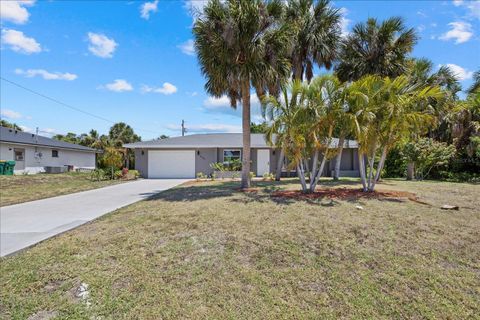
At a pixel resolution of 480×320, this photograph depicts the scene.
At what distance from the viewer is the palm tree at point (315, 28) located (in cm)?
1374

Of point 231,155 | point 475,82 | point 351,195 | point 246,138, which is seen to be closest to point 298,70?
point 246,138

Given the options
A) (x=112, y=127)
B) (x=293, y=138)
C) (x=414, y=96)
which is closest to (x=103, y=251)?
(x=293, y=138)

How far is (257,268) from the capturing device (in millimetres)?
4133

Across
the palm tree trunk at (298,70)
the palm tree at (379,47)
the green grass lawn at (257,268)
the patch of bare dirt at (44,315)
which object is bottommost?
the patch of bare dirt at (44,315)

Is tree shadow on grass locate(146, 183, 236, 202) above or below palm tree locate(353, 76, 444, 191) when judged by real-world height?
below

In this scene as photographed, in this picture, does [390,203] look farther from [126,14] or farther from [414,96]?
[126,14]

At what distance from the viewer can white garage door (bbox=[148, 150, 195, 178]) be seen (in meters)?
20.9

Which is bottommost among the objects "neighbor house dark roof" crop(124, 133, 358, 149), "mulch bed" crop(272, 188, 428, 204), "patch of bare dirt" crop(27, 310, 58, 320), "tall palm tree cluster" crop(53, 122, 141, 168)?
"patch of bare dirt" crop(27, 310, 58, 320)

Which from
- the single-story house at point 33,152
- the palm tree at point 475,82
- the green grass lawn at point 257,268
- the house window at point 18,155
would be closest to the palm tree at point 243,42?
the green grass lawn at point 257,268

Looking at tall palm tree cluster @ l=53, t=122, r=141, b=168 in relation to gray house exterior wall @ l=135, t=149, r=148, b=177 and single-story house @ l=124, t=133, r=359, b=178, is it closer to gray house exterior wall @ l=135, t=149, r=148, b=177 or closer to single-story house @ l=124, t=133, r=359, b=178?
gray house exterior wall @ l=135, t=149, r=148, b=177

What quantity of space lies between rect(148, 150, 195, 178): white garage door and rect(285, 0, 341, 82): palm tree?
10614 mm

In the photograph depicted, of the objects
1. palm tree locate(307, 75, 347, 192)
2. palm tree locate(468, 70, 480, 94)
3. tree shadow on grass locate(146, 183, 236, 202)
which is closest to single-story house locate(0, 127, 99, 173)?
tree shadow on grass locate(146, 183, 236, 202)

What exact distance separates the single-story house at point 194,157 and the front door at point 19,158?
9124 millimetres

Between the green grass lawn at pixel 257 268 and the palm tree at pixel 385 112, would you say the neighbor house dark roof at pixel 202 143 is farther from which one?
the green grass lawn at pixel 257 268
